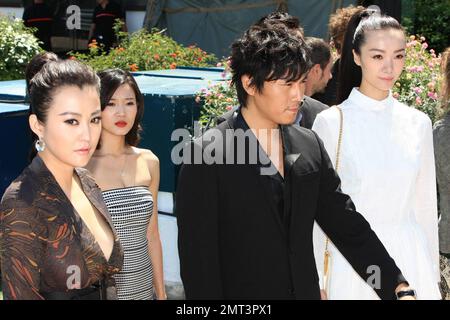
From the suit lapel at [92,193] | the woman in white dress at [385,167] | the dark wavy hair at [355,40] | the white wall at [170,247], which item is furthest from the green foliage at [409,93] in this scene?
the suit lapel at [92,193]

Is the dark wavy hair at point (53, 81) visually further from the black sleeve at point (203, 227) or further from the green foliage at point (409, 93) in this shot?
the green foliage at point (409, 93)

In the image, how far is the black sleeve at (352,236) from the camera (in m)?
3.26

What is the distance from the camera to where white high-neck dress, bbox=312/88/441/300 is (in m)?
3.83

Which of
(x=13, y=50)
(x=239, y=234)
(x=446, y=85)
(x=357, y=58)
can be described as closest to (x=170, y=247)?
(x=446, y=85)

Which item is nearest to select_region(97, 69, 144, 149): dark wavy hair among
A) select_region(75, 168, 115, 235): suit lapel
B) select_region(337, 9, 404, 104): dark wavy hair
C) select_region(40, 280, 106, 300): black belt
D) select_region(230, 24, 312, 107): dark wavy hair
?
select_region(337, 9, 404, 104): dark wavy hair

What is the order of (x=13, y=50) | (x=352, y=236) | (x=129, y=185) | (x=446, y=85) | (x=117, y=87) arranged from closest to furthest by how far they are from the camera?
(x=352, y=236) → (x=129, y=185) → (x=117, y=87) → (x=446, y=85) → (x=13, y=50)

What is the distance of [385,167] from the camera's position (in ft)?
12.6

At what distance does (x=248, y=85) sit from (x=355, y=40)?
1222 mm

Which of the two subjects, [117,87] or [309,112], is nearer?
[117,87]

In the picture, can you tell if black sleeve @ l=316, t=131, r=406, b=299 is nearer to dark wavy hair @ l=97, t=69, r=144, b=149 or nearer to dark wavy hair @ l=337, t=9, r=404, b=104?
dark wavy hair @ l=337, t=9, r=404, b=104

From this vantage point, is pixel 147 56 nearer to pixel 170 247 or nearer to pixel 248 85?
pixel 170 247

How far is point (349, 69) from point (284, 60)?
1.26 m

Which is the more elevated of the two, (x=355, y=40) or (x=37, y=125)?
(x=355, y=40)

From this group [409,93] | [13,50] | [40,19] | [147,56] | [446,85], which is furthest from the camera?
[40,19]
